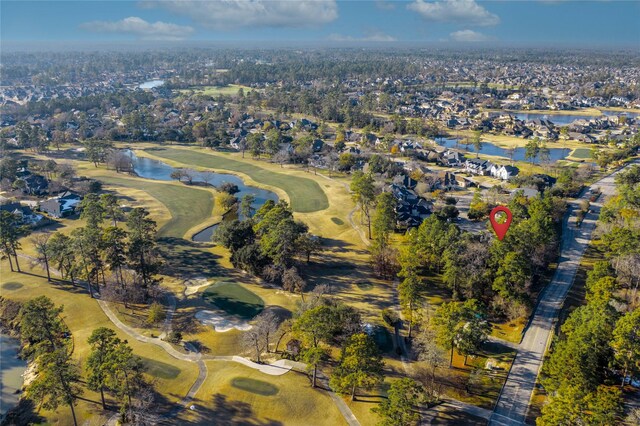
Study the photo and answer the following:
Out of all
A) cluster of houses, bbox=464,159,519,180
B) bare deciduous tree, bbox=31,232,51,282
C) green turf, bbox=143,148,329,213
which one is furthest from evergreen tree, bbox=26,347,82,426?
cluster of houses, bbox=464,159,519,180

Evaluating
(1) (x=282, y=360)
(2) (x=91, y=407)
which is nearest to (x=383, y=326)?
(1) (x=282, y=360)

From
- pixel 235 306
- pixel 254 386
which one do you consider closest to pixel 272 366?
pixel 254 386

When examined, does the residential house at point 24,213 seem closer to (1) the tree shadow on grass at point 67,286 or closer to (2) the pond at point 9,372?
(1) the tree shadow on grass at point 67,286

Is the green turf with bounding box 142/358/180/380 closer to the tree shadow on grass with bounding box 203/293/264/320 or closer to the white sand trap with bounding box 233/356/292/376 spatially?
the white sand trap with bounding box 233/356/292/376

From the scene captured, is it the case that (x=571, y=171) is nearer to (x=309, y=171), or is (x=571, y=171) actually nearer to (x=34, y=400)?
(x=309, y=171)

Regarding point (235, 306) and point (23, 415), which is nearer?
point (23, 415)

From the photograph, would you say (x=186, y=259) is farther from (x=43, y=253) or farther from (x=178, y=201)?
(x=178, y=201)

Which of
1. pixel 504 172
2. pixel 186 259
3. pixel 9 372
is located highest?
pixel 504 172
